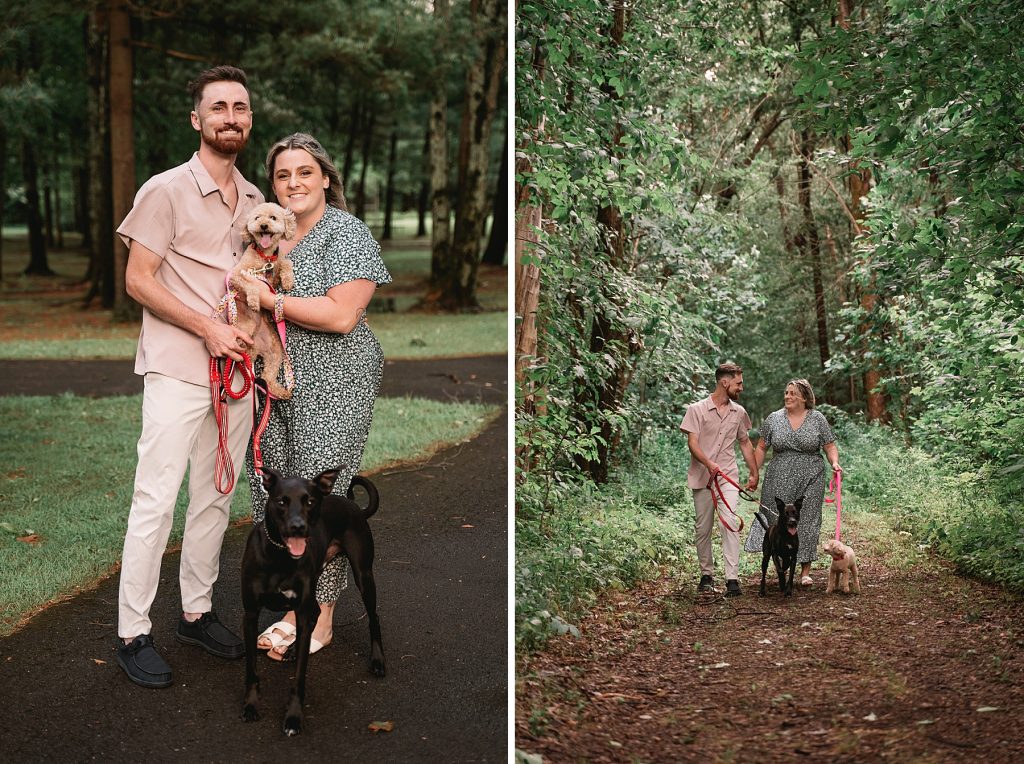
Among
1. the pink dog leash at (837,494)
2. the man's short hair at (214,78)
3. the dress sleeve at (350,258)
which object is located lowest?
the pink dog leash at (837,494)

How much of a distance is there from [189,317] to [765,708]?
2726mm

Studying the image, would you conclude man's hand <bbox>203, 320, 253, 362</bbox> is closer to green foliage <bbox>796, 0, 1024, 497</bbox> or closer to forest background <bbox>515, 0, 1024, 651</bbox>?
forest background <bbox>515, 0, 1024, 651</bbox>

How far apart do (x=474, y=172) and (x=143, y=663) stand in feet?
57.2

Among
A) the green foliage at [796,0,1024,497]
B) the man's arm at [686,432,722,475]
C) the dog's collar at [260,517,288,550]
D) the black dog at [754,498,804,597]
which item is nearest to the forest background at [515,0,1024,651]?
the green foliage at [796,0,1024,497]

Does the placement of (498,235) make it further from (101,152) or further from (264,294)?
(264,294)

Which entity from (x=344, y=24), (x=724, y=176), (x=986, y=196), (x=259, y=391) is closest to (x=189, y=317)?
(x=259, y=391)

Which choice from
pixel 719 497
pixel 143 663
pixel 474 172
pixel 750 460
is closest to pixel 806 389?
pixel 719 497

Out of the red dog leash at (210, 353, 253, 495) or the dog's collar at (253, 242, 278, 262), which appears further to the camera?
the red dog leash at (210, 353, 253, 495)

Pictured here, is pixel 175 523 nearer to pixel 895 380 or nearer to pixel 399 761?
pixel 399 761

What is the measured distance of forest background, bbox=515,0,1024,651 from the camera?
12.4 ft

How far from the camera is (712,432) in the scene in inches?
190

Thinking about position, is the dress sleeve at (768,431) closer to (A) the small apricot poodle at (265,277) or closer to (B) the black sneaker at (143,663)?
(A) the small apricot poodle at (265,277)

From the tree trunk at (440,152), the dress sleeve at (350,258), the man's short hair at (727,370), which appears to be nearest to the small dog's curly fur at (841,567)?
the man's short hair at (727,370)

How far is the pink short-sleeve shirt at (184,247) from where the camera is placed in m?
4.41
